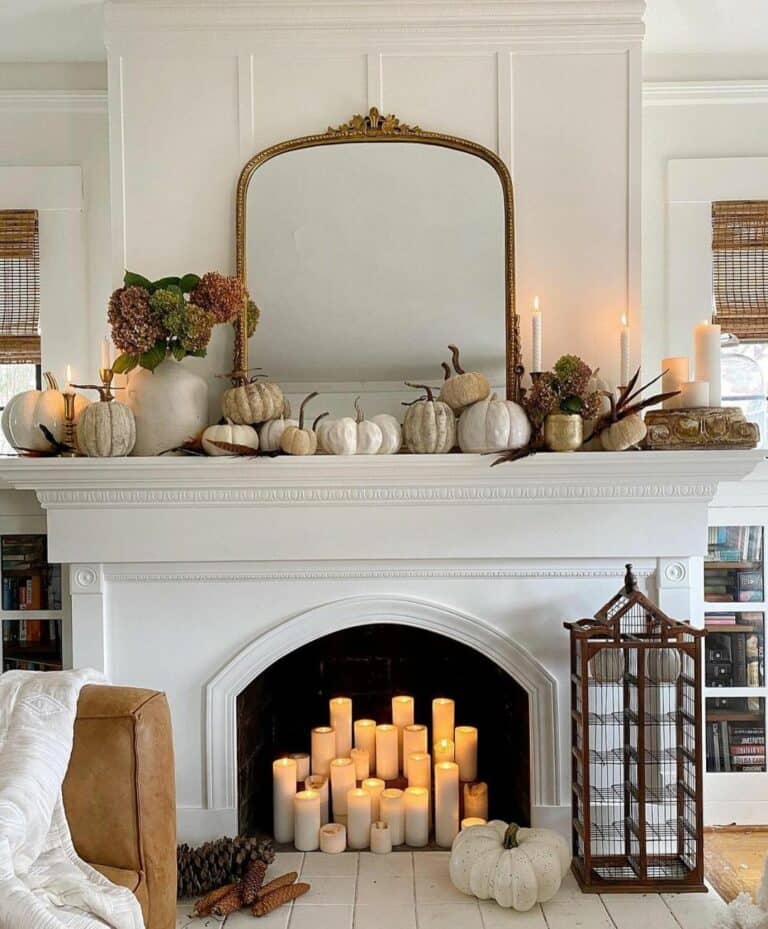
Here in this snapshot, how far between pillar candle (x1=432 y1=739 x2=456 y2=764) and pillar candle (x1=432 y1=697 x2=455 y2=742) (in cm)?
3

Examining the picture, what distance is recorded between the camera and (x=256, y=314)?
110 inches

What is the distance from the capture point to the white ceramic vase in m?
2.65

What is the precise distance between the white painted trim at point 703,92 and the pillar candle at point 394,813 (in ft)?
7.88

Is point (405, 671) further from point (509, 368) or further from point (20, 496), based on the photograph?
point (20, 496)

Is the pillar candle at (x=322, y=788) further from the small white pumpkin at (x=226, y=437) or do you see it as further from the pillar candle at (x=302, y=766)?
the small white pumpkin at (x=226, y=437)

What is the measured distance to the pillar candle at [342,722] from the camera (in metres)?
3.05

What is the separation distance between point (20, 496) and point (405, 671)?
1.43 metres

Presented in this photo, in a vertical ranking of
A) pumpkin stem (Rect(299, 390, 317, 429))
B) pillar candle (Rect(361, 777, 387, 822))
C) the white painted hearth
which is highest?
pumpkin stem (Rect(299, 390, 317, 429))

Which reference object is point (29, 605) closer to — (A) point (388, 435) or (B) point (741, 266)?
(A) point (388, 435)

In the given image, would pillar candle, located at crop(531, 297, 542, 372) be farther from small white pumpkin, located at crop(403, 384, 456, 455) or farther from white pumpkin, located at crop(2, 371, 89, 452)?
white pumpkin, located at crop(2, 371, 89, 452)

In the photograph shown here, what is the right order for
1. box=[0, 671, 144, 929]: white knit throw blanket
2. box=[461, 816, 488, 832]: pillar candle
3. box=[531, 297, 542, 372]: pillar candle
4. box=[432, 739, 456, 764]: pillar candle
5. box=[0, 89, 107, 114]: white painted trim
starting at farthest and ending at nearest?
box=[0, 89, 107, 114]: white painted trim → box=[432, 739, 456, 764]: pillar candle → box=[461, 816, 488, 832]: pillar candle → box=[531, 297, 542, 372]: pillar candle → box=[0, 671, 144, 929]: white knit throw blanket

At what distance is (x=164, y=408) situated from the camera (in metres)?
2.65

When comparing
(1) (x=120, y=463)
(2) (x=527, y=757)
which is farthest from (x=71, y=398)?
(2) (x=527, y=757)

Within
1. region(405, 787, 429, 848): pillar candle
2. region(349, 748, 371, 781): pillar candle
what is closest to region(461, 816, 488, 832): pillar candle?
region(405, 787, 429, 848): pillar candle
